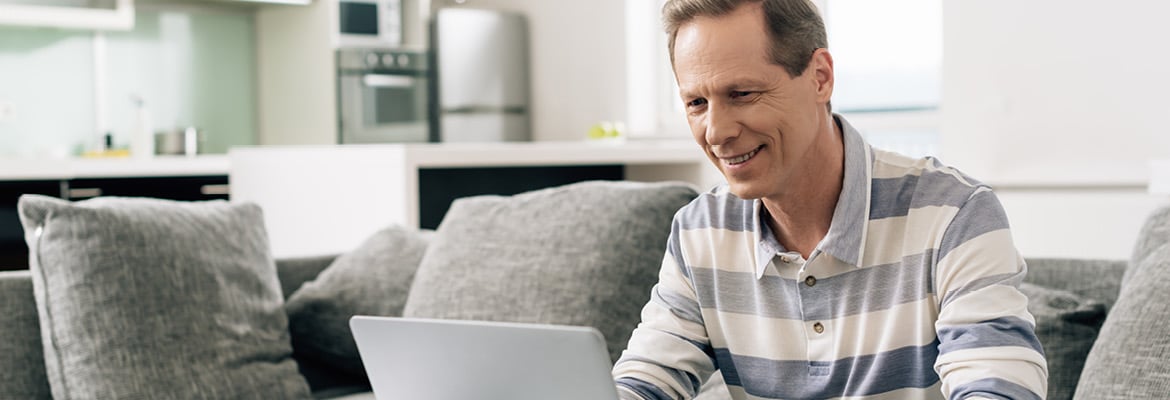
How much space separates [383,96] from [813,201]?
4.91 meters

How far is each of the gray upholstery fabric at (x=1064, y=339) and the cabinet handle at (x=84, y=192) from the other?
4.26 m

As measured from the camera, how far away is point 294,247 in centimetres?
423

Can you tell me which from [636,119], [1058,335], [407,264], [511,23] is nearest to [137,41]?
[511,23]

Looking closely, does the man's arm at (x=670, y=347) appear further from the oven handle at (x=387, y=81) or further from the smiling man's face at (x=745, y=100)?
the oven handle at (x=387, y=81)

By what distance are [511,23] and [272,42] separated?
4.05ft

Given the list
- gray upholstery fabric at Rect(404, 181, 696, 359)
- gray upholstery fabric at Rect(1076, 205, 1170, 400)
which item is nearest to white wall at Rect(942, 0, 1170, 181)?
gray upholstery fabric at Rect(404, 181, 696, 359)

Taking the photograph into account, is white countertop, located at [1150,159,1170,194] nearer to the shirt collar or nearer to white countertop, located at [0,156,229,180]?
the shirt collar

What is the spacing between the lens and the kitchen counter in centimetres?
503

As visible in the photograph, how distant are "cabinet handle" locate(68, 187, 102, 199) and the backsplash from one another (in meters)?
0.67

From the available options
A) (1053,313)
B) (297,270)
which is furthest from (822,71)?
(297,270)

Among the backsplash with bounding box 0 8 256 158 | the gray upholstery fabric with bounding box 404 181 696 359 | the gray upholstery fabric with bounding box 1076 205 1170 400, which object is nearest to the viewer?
the gray upholstery fabric with bounding box 1076 205 1170 400

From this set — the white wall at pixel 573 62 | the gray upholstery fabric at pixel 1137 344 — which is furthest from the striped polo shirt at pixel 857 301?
the white wall at pixel 573 62

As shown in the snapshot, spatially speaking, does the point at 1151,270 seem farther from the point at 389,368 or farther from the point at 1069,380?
the point at 389,368

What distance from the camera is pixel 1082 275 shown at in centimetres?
222
